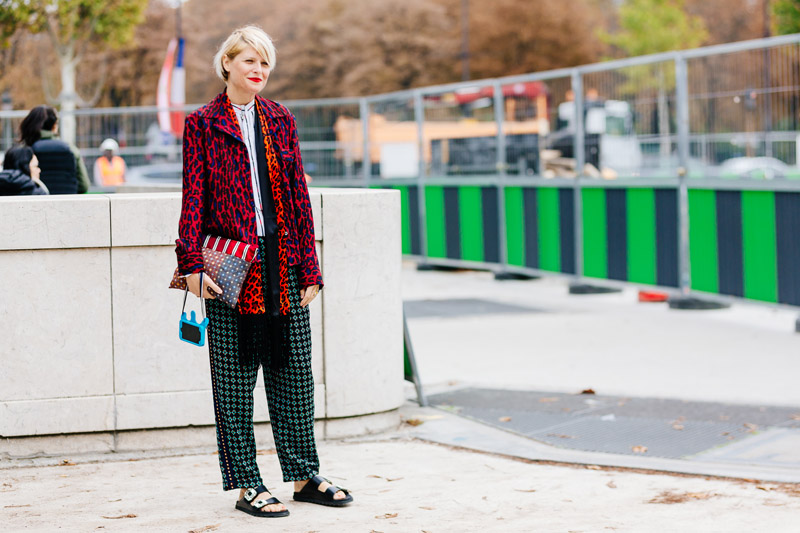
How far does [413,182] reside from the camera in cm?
1683

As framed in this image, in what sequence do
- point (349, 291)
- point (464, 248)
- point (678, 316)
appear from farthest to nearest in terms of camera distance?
point (464, 248) < point (678, 316) < point (349, 291)

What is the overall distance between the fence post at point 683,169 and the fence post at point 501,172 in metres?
3.67

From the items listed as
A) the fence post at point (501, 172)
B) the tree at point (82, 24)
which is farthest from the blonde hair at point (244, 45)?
the tree at point (82, 24)

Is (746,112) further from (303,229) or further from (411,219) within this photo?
(411,219)

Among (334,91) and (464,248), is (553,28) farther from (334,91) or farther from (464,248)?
(464,248)

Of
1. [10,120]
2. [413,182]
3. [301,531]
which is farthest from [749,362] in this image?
[10,120]

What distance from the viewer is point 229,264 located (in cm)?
449

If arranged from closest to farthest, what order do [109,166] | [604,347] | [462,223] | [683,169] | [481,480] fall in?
[481,480], [604,347], [683,169], [462,223], [109,166]

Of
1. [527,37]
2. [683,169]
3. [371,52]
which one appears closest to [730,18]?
[527,37]

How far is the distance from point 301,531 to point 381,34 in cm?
5854

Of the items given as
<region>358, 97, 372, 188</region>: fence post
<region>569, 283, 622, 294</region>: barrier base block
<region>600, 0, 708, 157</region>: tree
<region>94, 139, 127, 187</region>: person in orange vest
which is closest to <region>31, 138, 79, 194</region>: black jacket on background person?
<region>569, 283, 622, 294</region>: barrier base block

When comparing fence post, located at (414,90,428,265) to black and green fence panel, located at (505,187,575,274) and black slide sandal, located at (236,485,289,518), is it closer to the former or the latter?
black and green fence panel, located at (505,187,575,274)

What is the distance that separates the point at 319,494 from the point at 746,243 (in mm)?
6193

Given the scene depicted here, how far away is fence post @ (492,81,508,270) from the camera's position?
1449 centimetres
